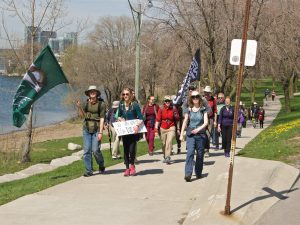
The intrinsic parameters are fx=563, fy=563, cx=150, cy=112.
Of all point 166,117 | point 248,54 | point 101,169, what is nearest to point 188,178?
point 101,169

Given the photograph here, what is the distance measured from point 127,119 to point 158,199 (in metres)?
2.69

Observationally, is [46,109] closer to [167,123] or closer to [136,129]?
[167,123]

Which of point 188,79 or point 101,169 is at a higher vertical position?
point 188,79

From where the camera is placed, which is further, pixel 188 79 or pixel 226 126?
pixel 188 79

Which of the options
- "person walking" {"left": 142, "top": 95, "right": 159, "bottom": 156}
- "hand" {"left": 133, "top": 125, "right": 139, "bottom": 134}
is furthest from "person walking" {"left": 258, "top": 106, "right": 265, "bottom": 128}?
"hand" {"left": 133, "top": 125, "right": 139, "bottom": 134}

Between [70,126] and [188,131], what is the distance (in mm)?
38375

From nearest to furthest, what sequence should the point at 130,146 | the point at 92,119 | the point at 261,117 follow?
the point at 92,119
the point at 130,146
the point at 261,117

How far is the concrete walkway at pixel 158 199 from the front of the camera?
22.4 feet

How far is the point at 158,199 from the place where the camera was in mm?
8062

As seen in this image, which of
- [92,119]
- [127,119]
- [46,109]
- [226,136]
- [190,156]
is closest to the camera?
[190,156]

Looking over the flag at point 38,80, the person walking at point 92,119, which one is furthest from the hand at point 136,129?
the flag at point 38,80

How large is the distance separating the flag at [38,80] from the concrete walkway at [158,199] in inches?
74.3

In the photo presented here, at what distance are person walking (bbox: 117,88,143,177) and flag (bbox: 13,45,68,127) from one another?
48.7 inches

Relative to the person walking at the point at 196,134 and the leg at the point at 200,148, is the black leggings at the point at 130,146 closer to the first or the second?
the person walking at the point at 196,134
